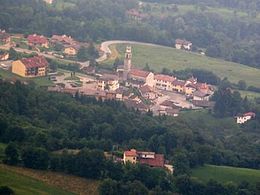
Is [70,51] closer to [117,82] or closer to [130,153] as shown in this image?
[117,82]

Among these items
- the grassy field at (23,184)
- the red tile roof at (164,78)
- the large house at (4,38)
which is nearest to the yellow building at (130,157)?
the grassy field at (23,184)

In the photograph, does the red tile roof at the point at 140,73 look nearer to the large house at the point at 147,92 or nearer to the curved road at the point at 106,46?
the large house at the point at 147,92

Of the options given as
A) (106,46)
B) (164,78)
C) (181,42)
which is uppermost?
(181,42)

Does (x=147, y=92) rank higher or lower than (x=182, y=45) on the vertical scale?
lower

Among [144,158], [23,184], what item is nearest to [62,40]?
[144,158]

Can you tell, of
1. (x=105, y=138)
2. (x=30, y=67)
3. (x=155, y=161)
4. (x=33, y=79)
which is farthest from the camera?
(x=30, y=67)

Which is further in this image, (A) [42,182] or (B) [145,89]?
(B) [145,89]

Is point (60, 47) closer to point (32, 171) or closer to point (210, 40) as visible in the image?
point (210, 40)
